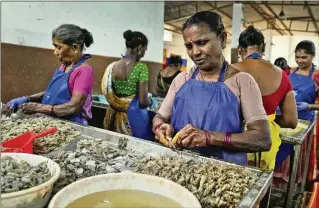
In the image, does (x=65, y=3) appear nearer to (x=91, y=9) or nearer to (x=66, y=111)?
(x=91, y=9)

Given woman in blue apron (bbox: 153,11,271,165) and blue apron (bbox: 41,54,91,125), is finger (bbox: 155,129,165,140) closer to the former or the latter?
woman in blue apron (bbox: 153,11,271,165)

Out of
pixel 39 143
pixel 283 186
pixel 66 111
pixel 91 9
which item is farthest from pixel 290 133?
pixel 91 9

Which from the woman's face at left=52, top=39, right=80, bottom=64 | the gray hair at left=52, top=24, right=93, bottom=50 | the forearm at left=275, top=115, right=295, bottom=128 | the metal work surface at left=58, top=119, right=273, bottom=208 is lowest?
the metal work surface at left=58, top=119, right=273, bottom=208

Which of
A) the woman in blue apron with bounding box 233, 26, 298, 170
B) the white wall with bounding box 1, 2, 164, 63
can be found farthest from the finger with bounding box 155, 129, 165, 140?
the white wall with bounding box 1, 2, 164, 63

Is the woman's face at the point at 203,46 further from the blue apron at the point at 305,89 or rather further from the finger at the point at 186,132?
the blue apron at the point at 305,89

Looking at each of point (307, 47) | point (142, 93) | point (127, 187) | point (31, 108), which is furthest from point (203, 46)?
point (307, 47)

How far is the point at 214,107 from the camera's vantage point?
1.47 meters

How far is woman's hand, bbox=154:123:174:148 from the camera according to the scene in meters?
1.47

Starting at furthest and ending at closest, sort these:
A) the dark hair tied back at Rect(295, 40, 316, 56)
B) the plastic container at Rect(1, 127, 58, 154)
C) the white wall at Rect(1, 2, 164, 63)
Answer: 1. the white wall at Rect(1, 2, 164, 63)
2. the dark hair tied back at Rect(295, 40, 316, 56)
3. the plastic container at Rect(1, 127, 58, 154)

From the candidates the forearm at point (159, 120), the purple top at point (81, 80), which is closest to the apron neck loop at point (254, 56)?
the forearm at point (159, 120)

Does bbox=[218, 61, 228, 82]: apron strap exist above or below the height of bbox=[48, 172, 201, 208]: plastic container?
above

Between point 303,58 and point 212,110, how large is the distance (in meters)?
2.54

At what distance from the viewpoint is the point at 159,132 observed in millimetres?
1541

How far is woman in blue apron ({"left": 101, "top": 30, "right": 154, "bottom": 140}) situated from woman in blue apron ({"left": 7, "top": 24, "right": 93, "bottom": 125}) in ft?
2.77
